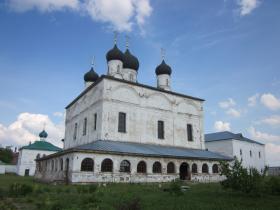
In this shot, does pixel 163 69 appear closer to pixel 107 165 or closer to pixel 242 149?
pixel 107 165

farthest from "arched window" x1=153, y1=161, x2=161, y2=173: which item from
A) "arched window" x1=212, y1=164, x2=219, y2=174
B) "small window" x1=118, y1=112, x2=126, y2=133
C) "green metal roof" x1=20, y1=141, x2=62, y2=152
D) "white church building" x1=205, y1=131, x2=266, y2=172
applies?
"green metal roof" x1=20, y1=141, x2=62, y2=152

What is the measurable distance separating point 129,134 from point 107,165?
5222 millimetres

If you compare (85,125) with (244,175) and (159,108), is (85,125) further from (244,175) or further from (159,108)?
(244,175)

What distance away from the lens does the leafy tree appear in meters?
61.8

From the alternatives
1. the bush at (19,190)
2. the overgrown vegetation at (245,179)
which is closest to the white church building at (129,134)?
the bush at (19,190)

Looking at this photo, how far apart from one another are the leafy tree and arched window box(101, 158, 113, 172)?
54.0m

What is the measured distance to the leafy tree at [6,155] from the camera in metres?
61.8

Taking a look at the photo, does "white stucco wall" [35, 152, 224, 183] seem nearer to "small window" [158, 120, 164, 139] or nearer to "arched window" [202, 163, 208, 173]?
"arched window" [202, 163, 208, 173]

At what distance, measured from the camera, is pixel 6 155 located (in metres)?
62.8

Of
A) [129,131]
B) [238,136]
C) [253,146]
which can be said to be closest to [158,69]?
[129,131]

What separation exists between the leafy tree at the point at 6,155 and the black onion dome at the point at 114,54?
161 ft

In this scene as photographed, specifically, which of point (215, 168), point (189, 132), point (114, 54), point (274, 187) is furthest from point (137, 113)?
point (274, 187)

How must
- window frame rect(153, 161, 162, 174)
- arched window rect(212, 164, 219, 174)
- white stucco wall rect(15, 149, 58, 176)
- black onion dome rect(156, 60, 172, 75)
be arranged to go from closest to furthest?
window frame rect(153, 161, 162, 174)
arched window rect(212, 164, 219, 174)
black onion dome rect(156, 60, 172, 75)
white stucco wall rect(15, 149, 58, 176)

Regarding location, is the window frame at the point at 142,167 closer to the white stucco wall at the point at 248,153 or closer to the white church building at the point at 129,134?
the white church building at the point at 129,134
